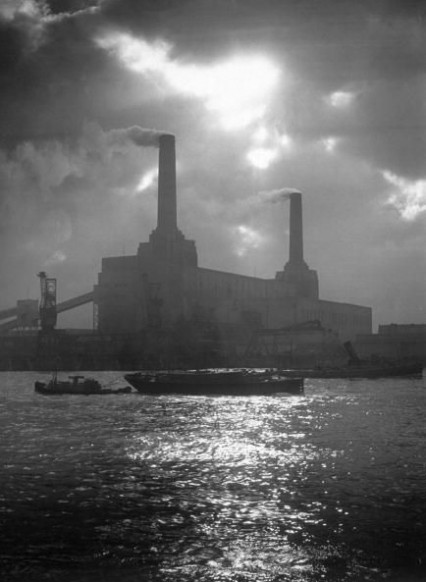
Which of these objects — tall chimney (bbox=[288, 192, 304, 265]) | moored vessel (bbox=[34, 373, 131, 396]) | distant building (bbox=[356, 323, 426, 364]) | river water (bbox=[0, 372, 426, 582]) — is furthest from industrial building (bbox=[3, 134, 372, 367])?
river water (bbox=[0, 372, 426, 582])

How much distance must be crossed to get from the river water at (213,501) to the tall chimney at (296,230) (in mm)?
89083

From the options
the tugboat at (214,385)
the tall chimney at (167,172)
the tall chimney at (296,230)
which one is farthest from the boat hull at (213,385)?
the tall chimney at (296,230)

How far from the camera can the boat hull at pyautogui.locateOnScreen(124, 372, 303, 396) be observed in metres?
65.2

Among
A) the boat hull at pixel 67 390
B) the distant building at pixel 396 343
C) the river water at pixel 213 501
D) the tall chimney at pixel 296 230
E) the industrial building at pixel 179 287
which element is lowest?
the river water at pixel 213 501

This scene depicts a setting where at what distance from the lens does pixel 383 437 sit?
110 feet

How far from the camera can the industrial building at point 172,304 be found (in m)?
110

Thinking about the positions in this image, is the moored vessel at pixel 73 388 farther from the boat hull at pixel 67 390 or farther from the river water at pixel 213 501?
the river water at pixel 213 501

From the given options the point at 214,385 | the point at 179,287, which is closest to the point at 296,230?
the point at 179,287

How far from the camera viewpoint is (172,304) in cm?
11556

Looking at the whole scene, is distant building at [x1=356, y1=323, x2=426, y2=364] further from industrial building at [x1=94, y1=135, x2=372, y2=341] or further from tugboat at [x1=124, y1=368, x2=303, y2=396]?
tugboat at [x1=124, y1=368, x2=303, y2=396]

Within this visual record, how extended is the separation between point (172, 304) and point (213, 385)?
5135 cm

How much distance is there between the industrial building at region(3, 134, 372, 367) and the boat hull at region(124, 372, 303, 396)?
42483mm

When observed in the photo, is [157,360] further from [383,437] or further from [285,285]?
[383,437]

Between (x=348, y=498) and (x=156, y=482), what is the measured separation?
6884 millimetres
